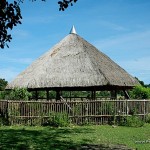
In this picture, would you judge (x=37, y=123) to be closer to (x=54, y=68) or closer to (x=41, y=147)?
(x=54, y=68)

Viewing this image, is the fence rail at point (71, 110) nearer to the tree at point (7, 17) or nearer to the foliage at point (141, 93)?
the foliage at point (141, 93)

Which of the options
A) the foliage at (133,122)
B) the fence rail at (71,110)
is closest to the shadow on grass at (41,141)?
the fence rail at (71,110)

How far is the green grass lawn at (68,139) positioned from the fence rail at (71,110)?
9.38ft

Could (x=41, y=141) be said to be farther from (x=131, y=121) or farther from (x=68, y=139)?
(x=131, y=121)

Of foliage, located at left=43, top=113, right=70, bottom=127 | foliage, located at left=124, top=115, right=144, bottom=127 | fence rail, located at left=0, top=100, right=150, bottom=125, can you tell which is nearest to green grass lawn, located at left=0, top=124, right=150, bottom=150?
foliage, located at left=43, top=113, right=70, bottom=127

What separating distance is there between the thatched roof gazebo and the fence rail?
6.19ft

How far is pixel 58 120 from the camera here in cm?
2064

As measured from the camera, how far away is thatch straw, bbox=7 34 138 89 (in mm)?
23906

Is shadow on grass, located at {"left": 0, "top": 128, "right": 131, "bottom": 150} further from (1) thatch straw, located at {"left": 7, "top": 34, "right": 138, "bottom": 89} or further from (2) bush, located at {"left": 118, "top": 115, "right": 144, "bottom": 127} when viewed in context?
(1) thatch straw, located at {"left": 7, "top": 34, "right": 138, "bottom": 89}

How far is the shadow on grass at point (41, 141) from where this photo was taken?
13.1 meters

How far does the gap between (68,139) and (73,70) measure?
997 cm

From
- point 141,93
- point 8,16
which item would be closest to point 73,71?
point 141,93

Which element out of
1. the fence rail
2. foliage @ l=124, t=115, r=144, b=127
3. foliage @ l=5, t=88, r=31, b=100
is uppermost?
foliage @ l=5, t=88, r=31, b=100

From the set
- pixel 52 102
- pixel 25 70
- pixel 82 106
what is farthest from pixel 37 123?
pixel 25 70
